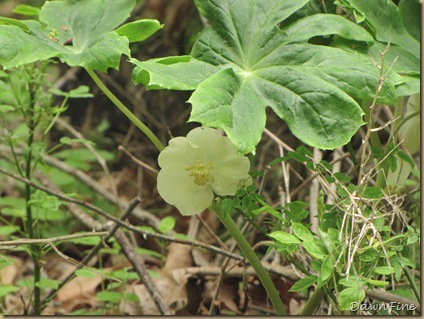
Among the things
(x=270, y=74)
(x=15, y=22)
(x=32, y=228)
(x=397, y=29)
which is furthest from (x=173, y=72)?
(x=32, y=228)

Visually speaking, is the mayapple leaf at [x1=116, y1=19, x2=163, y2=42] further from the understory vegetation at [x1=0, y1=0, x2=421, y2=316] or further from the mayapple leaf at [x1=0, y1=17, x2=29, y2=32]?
the mayapple leaf at [x1=0, y1=17, x2=29, y2=32]

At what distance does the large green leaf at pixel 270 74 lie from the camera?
922 mm

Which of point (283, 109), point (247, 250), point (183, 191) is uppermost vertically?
point (283, 109)

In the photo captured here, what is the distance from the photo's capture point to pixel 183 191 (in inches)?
41.8

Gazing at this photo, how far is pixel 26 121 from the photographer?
5.00 ft

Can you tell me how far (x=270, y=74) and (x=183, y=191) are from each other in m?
0.23

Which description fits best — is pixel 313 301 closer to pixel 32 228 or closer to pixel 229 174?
pixel 229 174

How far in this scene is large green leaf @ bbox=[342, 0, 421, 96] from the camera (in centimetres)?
112

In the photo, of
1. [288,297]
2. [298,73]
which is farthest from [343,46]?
[288,297]

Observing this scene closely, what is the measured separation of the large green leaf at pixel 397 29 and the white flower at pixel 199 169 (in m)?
0.31

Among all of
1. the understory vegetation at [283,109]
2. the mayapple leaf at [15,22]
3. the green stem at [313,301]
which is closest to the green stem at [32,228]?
the understory vegetation at [283,109]

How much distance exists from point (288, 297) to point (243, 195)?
1.94ft

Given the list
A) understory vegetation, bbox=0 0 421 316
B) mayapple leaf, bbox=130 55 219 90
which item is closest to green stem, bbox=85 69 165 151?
understory vegetation, bbox=0 0 421 316

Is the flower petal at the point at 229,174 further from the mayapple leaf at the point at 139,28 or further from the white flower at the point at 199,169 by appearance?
the mayapple leaf at the point at 139,28
